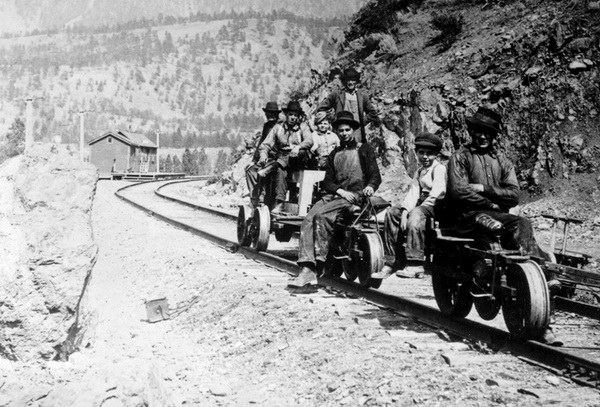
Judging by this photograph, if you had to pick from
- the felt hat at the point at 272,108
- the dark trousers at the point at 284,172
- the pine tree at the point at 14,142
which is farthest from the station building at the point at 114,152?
the dark trousers at the point at 284,172

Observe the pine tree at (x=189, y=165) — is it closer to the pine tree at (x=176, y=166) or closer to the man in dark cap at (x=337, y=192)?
the pine tree at (x=176, y=166)

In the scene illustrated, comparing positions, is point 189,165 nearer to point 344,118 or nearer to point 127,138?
point 127,138

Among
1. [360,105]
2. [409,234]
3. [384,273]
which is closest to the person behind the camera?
[409,234]

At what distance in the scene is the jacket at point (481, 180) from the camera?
19.6 ft

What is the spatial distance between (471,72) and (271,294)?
13.5 metres

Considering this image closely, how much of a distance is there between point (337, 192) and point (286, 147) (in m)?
3.23

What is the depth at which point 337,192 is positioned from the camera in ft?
26.3

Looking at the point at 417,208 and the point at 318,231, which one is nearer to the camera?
the point at 417,208

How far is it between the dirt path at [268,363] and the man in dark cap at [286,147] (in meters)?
2.00

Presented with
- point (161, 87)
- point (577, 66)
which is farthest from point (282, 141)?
point (161, 87)

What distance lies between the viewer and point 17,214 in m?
5.12

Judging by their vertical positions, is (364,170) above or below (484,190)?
above

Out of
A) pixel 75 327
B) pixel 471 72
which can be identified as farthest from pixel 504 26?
pixel 75 327

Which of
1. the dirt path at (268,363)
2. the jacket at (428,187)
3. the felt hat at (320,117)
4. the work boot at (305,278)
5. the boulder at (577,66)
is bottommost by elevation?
the dirt path at (268,363)
